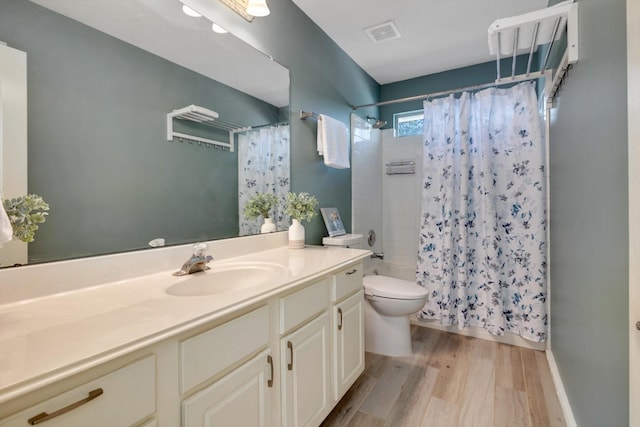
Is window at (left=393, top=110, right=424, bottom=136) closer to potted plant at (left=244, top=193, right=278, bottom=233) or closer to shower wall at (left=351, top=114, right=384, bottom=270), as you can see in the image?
shower wall at (left=351, top=114, right=384, bottom=270)

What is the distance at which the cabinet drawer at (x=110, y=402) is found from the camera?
21.1 inches

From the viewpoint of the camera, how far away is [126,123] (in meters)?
1.12

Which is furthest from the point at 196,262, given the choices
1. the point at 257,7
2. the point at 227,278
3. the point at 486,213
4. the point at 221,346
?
the point at 486,213

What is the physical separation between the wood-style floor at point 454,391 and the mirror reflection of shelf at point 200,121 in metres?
1.51

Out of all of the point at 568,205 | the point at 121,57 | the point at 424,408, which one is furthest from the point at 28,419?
the point at 568,205

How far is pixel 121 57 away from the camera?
111 centimetres

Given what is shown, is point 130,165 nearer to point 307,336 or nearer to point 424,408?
point 307,336

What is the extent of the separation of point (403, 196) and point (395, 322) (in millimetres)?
1377

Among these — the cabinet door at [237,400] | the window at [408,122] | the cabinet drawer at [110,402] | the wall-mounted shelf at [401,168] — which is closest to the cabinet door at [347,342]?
the cabinet door at [237,400]

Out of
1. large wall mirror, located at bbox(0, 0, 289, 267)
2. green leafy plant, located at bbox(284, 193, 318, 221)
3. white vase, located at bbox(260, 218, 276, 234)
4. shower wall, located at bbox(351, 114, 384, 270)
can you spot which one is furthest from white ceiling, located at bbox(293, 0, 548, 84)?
white vase, located at bbox(260, 218, 276, 234)

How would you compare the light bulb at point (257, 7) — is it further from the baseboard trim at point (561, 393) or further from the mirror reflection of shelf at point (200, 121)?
the baseboard trim at point (561, 393)

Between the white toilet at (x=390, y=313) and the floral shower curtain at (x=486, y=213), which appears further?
the floral shower curtain at (x=486, y=213)

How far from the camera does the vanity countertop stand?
1.73ft

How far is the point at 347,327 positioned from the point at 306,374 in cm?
38
